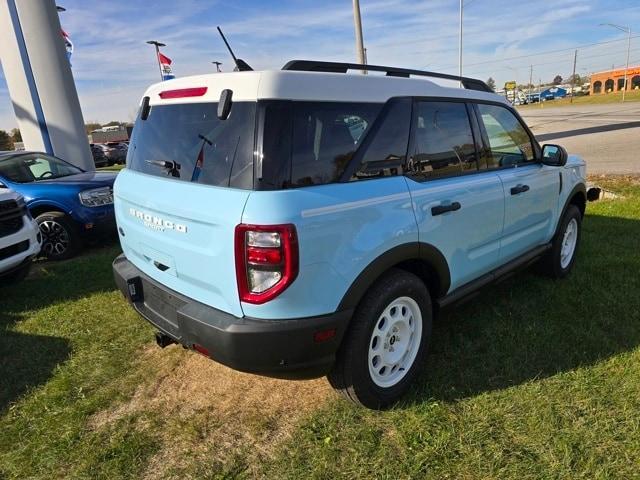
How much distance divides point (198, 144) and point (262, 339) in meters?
1.09

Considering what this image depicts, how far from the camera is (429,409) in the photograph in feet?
8.80

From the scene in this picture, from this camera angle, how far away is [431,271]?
2.90 metres

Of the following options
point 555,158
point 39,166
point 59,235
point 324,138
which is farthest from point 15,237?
point 555,158

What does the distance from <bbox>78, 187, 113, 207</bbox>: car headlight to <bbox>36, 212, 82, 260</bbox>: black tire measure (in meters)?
0.32

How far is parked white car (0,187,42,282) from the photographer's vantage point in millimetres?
4531

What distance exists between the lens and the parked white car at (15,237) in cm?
453

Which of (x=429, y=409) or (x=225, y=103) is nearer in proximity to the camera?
(x=225, y=103)

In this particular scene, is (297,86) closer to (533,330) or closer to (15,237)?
(533,330)

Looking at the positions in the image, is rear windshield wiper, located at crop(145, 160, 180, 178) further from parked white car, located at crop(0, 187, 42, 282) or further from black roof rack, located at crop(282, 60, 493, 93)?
parked white car, located at crop(0, 187, 42, 282)

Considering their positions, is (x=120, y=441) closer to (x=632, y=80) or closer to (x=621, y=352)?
(x=621, y=352)

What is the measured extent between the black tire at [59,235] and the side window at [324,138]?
5.02 meters

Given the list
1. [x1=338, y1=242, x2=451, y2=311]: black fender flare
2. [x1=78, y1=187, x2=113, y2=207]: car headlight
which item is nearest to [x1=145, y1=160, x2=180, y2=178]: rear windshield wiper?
[x1=338, y1=242, x2=451, y2=311]: black fender flare

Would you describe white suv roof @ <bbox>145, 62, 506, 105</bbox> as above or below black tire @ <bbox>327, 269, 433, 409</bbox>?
above

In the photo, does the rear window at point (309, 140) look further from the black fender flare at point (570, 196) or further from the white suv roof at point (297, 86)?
the black fender flare at point (570, 196)
